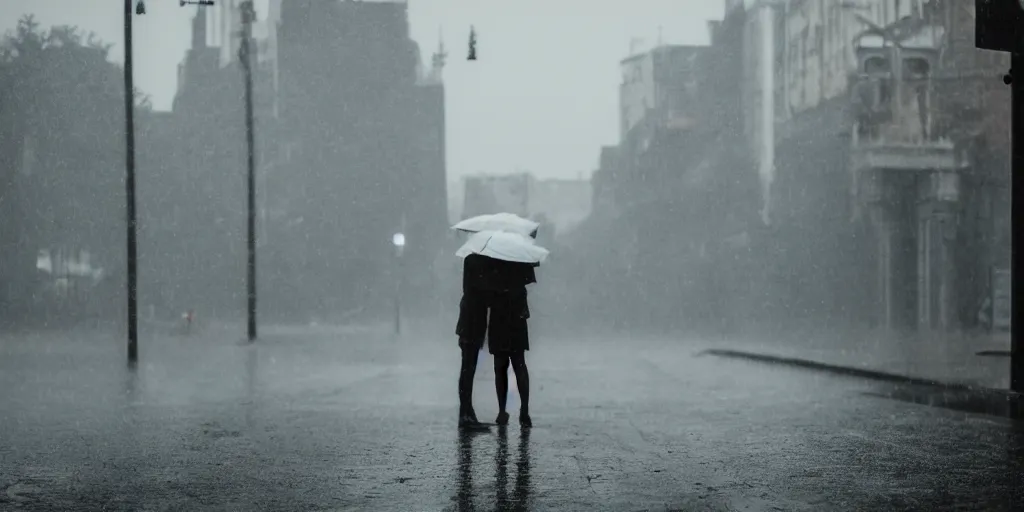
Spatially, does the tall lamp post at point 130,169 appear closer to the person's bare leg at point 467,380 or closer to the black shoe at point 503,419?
the person's bare leg at point 467,380

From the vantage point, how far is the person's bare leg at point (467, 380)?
1050cm

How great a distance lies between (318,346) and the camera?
3025 centimetres

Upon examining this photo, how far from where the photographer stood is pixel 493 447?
930cm

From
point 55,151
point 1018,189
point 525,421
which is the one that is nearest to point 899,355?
point 1018,189

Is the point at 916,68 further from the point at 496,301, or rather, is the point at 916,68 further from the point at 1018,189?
the point at 496,301

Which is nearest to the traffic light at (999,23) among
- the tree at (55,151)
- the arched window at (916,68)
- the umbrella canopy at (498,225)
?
the umbrella canopy at (498,225)

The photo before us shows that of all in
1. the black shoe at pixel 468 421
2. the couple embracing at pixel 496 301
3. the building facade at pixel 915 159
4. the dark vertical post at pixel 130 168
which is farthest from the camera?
the building facade at pixel 915 159

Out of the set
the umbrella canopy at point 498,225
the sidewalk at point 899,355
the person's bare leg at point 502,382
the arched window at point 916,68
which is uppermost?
the arched window at point 916,68

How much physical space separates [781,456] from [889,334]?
24929 millimetres

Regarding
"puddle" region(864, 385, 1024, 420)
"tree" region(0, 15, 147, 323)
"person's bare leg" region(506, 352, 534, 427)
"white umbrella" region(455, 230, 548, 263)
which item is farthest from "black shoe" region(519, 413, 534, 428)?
"tree" region(0, 15, 147, 323)

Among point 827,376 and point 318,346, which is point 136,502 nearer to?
point 827,376

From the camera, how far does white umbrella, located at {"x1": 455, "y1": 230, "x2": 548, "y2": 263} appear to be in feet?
33.7

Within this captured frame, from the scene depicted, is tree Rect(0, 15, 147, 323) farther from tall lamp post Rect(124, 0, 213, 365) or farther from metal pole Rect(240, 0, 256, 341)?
tall lamp post Rect(124, 0, 213, 365)

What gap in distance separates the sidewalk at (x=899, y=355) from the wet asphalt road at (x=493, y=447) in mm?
1185
